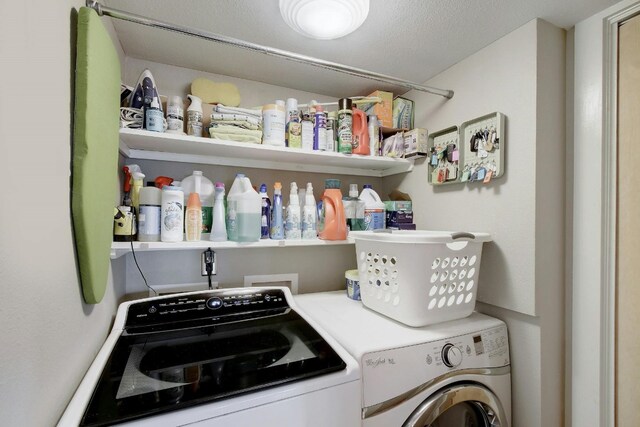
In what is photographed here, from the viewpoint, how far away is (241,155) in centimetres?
152

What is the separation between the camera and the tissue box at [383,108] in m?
1.74

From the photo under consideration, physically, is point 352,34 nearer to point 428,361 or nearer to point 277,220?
point 277,220

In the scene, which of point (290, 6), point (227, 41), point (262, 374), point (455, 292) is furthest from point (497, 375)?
point (227, 41)

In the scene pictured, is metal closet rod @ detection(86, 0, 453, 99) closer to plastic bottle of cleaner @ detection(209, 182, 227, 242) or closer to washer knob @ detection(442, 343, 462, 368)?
plastic bottle of cleaner @ detection(209, 182, 227, 242)

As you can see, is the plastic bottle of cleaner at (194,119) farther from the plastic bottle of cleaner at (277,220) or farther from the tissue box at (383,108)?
the tissue box at (383,108)

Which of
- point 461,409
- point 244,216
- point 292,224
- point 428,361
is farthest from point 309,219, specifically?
point 461,409

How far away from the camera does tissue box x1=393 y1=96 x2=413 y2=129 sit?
5.76 feet

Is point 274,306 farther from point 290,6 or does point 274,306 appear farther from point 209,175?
point 290,6

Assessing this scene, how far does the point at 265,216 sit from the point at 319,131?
54 centimetres

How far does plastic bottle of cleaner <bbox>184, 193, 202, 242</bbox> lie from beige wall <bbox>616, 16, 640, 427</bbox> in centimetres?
175

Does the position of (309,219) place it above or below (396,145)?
below

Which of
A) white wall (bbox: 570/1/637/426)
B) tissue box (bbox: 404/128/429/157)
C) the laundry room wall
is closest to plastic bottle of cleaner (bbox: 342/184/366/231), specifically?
tissue box (bbox: 404/128/429/157)

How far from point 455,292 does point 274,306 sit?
854 millimetres

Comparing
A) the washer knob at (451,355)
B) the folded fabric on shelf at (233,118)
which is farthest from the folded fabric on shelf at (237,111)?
the washer knob at (451,355)
